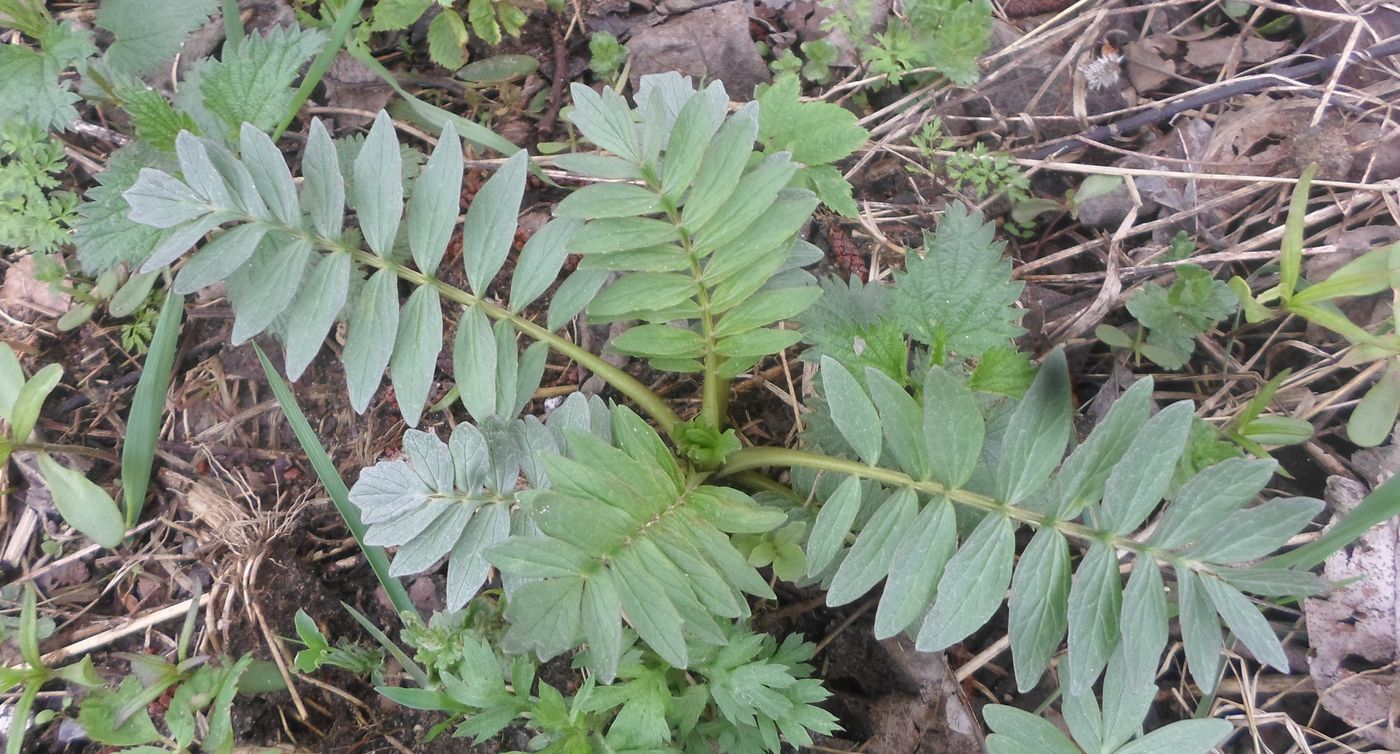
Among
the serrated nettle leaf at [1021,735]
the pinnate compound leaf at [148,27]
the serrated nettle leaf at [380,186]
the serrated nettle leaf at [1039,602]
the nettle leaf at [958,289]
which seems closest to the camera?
the serrated nettle leaf at [1039,602]

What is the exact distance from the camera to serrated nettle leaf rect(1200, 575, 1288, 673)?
5.03ft

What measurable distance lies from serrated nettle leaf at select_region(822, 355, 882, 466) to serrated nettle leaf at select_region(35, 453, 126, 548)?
207 cm

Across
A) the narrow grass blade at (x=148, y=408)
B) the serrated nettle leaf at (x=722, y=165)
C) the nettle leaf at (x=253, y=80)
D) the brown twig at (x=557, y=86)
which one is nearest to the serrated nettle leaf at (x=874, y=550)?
the serrated nettle leaf at (x=722, y=165)

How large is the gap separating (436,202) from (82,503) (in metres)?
1.42

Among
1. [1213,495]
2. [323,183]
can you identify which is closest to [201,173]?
[323,183]

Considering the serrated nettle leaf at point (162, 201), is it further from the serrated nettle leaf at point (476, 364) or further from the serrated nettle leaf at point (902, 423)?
the serrated nettle leaf at point (902, 423)

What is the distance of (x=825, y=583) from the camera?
6.68 feet

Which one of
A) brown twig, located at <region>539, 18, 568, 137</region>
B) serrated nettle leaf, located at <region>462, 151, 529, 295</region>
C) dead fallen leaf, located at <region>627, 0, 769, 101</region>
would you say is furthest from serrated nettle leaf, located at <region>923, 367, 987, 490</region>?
brown twig, located at <region>539, 18, 568, 137</region>

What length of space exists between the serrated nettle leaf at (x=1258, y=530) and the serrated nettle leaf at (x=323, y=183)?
6.40 feet

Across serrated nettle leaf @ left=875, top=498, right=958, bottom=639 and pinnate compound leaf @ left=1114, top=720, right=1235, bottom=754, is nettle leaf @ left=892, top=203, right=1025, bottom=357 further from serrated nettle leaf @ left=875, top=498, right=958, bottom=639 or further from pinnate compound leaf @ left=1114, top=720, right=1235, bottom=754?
pinnate compound leaf @ left=1114, top=720, right=1235, bottom=754

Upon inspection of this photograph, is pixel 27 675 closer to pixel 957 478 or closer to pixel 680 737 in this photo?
pixel 680 737

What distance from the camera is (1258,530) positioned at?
5.02ft

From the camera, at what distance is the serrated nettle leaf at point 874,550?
5.42 feet

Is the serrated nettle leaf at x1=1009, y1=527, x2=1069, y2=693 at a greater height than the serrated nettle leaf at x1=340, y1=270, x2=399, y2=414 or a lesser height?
lesser
